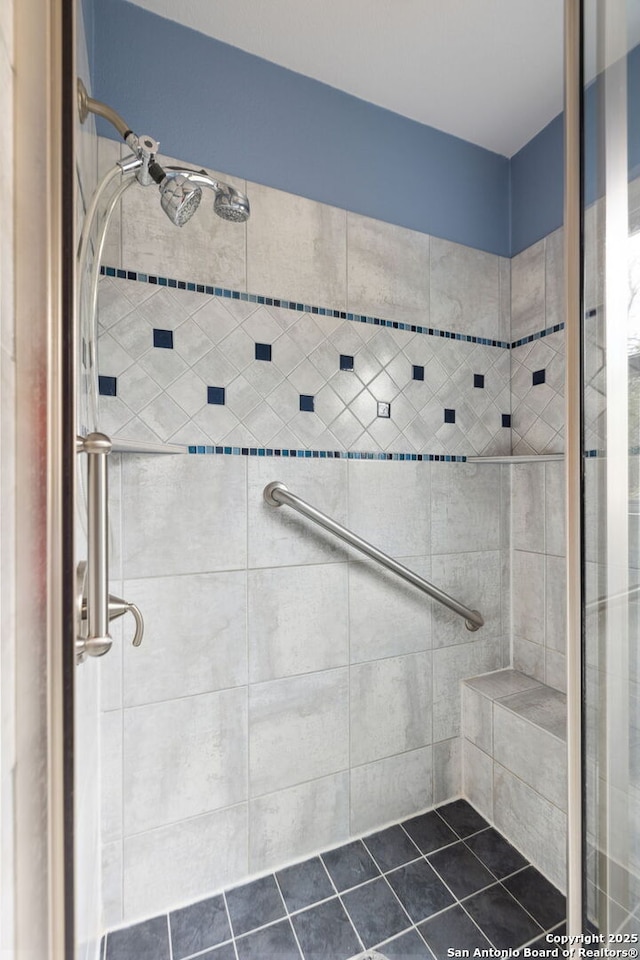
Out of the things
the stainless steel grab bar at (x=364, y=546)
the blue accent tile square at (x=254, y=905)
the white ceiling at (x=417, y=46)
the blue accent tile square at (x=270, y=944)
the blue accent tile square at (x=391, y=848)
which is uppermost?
the white ceiling at (x=417, y=46)

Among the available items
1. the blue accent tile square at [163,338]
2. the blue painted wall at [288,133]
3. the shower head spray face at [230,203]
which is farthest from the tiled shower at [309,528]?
the shower head spray face at [230,203]

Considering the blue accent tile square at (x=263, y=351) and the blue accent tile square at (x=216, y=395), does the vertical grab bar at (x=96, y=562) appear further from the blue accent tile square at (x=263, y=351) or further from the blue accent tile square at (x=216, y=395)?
the blue accent tile square at (x=263, y=351)

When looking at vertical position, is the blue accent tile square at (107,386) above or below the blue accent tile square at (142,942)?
above

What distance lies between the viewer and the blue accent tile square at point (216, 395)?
123 centimetres

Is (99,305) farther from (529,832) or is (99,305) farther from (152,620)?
(529,832)

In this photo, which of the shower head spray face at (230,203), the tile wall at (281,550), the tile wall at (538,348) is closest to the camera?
the shower head spray face at (230,203)

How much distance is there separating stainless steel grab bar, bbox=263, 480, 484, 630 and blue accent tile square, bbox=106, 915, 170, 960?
1.11 metres

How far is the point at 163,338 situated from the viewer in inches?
46.4

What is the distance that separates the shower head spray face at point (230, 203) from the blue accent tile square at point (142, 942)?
1.76 m

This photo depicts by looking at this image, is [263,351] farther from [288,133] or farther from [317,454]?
[288,133]

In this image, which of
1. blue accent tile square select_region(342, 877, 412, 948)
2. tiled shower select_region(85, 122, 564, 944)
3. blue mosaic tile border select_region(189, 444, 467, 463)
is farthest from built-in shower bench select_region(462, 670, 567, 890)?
blue mosaic tile border select_region(189, 444, 467, 463)

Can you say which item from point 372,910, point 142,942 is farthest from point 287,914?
point 142,942

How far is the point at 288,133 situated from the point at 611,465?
1.42m

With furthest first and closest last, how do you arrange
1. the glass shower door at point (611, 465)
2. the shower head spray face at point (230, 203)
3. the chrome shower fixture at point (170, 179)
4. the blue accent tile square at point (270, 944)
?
the blue accent tile square at point (270, 944) → the shower head spray face at point (230, 203) → the chrome shower fixture at point (170, 179) → the glass shower door at point (611, 465)
